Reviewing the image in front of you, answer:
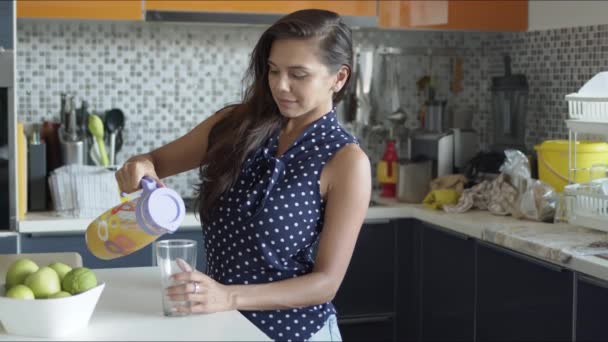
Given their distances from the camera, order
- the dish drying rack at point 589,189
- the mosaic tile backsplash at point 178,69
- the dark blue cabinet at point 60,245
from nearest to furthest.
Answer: the dish drying rack at point 589,189
the dark blue cabinet at point 60,245
the mosaic tile backsplash at point 178,69

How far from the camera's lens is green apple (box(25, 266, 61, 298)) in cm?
160

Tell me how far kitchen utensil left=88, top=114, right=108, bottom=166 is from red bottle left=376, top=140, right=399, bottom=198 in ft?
3.78

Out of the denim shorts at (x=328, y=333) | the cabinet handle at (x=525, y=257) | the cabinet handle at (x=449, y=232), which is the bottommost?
the denim shorts at (x=328, y=333)

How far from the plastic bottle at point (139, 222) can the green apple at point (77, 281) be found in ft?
0.48

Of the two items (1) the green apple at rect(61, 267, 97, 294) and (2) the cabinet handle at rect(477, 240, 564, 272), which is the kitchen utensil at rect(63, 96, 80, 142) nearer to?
(2) the cabinet handle at rect(477, 240, 564, 272)

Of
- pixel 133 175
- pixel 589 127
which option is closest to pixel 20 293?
pixel 133 175

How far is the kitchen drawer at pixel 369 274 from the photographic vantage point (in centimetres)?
366

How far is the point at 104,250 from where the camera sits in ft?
6.00

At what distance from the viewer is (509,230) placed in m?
3.05

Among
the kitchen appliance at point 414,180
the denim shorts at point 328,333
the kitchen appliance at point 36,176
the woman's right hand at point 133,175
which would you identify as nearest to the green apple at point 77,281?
the woman's right hand at point 133,175

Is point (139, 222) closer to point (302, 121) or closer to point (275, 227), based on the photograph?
point (275, 227)

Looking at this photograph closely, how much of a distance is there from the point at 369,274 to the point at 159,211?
2066 mm

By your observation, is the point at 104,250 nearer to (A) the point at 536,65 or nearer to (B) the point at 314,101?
(B) the point at 314,101

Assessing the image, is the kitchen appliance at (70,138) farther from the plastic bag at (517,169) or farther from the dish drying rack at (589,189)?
the dish drying rack at (589,189)
